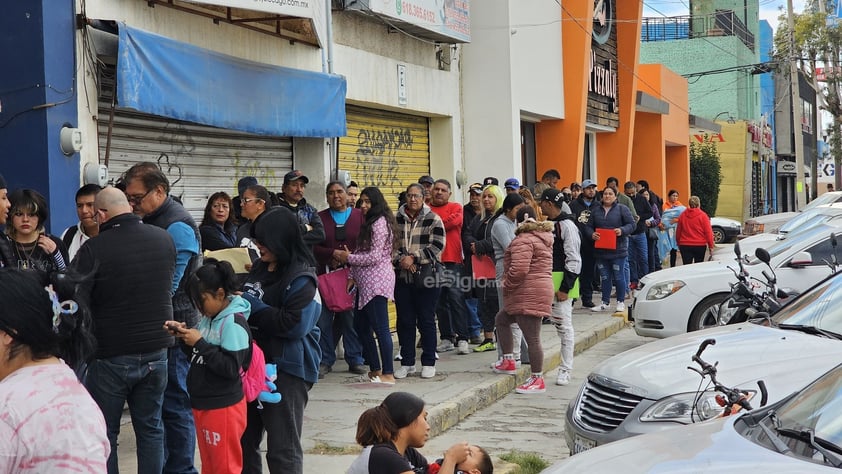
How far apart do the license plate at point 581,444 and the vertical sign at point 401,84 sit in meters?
8.02

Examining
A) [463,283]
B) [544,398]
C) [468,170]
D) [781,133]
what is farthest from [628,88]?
[781,133]

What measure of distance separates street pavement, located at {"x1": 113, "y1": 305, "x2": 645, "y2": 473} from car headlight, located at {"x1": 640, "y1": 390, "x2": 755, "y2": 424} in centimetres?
137

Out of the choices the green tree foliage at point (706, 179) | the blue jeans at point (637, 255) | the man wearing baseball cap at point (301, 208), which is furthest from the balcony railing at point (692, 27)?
the man wearing baseball cap at point (301, 208)

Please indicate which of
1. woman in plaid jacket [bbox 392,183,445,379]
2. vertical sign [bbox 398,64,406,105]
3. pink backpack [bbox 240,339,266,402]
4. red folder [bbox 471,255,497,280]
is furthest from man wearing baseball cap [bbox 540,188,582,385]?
pink backpack [bbox 240,339,266,402]

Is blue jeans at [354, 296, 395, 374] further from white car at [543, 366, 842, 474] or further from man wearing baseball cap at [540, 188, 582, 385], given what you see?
white car at [543, 366, 842, 474]

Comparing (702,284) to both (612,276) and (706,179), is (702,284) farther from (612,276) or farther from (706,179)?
(706,179)

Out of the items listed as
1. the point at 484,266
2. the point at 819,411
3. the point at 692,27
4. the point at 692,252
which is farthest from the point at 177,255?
the point at 692,27

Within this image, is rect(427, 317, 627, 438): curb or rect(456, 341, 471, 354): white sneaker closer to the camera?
rect(427, 317, 627, 438): curb

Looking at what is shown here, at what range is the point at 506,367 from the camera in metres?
9.94

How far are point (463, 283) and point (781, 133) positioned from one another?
55.3m

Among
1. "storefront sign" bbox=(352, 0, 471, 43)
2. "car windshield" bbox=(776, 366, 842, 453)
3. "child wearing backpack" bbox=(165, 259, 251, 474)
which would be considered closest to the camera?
"car windshield" bbox=(776, 366, 842, 453)

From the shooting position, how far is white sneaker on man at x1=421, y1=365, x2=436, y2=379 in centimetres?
979

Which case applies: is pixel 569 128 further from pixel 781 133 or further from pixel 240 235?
pixel 781 133

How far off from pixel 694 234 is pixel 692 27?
35.3 metres
